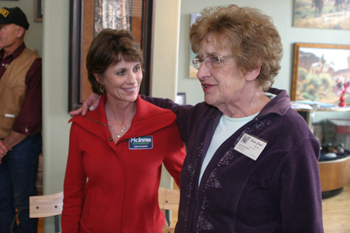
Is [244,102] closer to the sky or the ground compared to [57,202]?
closer to the sky

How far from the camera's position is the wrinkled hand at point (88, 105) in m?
1.57

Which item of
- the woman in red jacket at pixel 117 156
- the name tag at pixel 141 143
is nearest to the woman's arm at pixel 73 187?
the woman in red jacket at pixel 117 156

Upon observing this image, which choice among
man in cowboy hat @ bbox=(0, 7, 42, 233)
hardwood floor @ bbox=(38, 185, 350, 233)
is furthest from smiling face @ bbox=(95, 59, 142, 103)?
hardwood floor @ bbox=(38, 185, 350, 233)

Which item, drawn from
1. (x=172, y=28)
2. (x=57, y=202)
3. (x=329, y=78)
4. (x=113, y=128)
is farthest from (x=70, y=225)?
(x=329, y=78)

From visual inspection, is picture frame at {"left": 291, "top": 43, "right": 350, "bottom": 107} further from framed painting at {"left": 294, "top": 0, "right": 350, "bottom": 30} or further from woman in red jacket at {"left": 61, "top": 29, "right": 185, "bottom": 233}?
woman in red jacket at {"left": 61, "top": 29, "right": 185, "bottom": 233}

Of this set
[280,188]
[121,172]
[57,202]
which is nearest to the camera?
[280,188]

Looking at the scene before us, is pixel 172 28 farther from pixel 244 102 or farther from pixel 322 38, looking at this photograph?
pixel 322 38

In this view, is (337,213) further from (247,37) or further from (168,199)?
(247,37)

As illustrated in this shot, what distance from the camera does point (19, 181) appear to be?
8.51 ft

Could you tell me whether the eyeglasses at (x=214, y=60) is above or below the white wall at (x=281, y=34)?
below

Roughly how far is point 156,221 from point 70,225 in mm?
458

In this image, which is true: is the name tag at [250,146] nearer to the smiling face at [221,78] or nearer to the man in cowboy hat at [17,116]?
the smiling face at [221,78]

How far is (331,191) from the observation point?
425 centimetres

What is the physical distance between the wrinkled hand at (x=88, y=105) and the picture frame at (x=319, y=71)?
13.1ft
